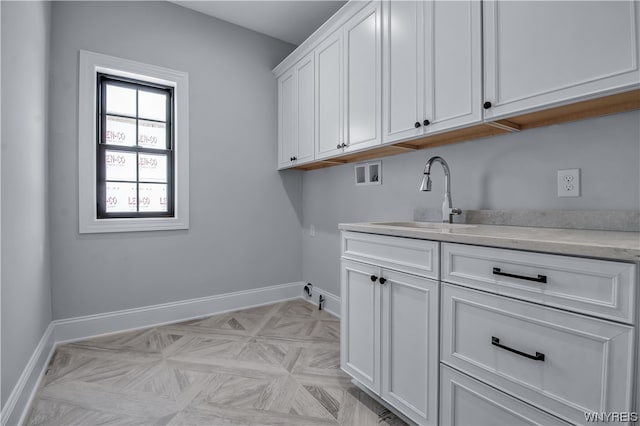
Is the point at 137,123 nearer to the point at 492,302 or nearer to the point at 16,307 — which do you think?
the point at 16,307

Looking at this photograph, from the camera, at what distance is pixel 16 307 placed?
1411mm

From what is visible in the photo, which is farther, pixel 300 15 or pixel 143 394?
pixel 300 15

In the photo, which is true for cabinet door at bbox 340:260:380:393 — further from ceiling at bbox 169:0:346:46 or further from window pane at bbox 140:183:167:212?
ceiling at bbox 169:0:346:46

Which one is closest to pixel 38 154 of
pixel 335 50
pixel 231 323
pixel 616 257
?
pixel 231 323

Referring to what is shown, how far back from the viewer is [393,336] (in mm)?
1424

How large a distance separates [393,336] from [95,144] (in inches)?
98.9

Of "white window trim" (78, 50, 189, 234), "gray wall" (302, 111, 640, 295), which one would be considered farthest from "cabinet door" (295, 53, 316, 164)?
"white window trim" (78, 50, 189, 234)

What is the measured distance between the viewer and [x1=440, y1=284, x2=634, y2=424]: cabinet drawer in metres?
0.80

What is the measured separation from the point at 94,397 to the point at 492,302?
1.99m

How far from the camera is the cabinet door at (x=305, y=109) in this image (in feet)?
8.57

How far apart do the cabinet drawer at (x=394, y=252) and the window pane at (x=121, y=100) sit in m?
2.14

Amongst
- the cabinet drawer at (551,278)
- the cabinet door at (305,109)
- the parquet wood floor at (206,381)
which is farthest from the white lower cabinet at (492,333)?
the cabinet door at (305,109)

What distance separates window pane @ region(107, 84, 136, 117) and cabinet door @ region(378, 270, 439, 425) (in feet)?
8.10

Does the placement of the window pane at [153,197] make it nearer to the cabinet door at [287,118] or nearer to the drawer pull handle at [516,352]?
the cabinet door at [287,118]
